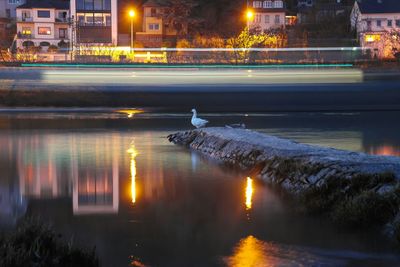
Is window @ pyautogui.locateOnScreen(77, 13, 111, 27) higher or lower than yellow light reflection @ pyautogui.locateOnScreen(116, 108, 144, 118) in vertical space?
higher

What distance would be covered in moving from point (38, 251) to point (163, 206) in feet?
17.6

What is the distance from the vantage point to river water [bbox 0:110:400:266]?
10.3 metres

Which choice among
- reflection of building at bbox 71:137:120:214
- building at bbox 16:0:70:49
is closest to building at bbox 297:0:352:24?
building at bbox 16:0:70:49

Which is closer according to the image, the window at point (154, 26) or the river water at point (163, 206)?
the river water at point (163, 206)

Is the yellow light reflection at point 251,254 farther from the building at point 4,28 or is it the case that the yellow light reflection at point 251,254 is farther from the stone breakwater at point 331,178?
the building at point 4,28

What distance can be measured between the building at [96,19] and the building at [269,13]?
18421 millimetres

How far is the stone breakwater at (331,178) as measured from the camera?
11555 mm

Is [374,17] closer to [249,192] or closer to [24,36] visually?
[24,36]

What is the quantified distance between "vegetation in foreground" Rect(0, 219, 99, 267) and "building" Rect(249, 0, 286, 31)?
8861 centimetres

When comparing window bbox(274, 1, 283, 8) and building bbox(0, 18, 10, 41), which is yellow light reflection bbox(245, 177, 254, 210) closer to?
window bbox(274, 1, 283, 8)

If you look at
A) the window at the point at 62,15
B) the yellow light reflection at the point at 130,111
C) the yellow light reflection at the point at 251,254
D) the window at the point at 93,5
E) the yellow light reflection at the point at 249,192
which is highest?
the window at the point at 93,5

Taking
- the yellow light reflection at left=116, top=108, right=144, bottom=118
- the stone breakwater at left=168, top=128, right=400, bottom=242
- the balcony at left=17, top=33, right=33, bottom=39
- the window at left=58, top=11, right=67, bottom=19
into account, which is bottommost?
the yellow light reflection at left=116, top=108, right=144, bottom=118

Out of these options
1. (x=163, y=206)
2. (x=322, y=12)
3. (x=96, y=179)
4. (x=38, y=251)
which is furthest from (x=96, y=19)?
(x=38, y=251)

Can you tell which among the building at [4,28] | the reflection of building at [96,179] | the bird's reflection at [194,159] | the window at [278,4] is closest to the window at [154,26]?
the window at [278,4]
